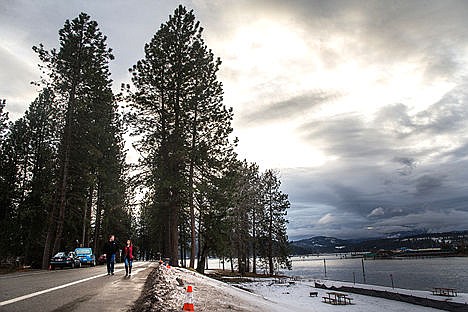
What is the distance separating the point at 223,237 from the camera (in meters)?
33.8

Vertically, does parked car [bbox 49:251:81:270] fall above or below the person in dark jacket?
below

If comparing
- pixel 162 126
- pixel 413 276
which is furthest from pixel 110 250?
pixel 413 276

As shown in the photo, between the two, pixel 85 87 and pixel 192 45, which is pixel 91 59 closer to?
pixel 85 87

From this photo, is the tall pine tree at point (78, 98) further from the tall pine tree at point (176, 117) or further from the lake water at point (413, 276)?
the lake water at point (413, 276)

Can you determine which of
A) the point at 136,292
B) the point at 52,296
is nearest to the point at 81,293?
the point at 52,296

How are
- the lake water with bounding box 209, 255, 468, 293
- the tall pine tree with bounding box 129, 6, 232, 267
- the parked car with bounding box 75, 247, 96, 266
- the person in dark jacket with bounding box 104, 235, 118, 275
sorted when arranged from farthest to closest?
the lake water with bounding box 209, 255, 468, 293 < the parked car with bounding box 75, 247, 96, 266 < the tall pine tree with bounding box 129, 6, 232, 267 < the person in dark jacket with bounding box 104, 235, 118, 275

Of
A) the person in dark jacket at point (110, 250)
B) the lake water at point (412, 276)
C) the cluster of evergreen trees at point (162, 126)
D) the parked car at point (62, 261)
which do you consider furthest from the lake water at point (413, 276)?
the person in dark jacket at point (110, 250)

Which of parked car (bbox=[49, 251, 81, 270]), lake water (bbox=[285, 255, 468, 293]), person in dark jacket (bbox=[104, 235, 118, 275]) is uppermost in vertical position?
person in dark jacket (bbox=[104, 235, 118, 275])

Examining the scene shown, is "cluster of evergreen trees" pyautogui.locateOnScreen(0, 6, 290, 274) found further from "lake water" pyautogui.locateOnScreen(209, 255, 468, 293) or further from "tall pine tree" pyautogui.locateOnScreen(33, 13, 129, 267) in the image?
"lake water" pyautogui.locateOnScreen(209, 255, 468, 293)

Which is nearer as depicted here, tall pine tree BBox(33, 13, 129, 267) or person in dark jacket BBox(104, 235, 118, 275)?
person in dark jacket BBox(104, 235, 118, 275)

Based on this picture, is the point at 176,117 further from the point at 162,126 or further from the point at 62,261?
the point at 62,261

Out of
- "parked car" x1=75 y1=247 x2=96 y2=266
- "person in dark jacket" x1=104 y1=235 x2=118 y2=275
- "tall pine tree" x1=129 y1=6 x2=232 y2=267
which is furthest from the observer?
"parked car" x1=75 y1=247 x2=96 y2=266

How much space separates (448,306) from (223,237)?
22942 millimetres

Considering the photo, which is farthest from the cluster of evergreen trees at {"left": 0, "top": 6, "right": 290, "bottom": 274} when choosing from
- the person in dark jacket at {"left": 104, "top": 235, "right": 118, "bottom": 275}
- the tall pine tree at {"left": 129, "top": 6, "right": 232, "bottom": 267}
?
the person in dark jacket at {"left": 104, "top": 235, "right": 118, "bottom": 275}
